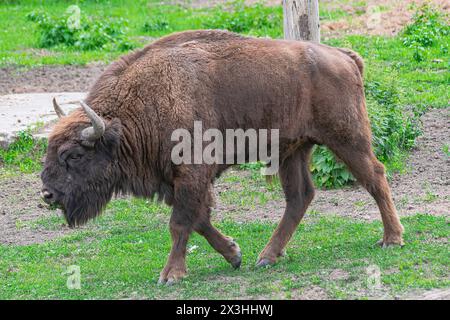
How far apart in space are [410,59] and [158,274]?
7.42 metres

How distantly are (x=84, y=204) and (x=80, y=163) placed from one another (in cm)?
38

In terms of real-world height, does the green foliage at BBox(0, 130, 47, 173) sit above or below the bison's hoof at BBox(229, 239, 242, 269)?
below

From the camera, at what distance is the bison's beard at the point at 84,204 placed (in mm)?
7785

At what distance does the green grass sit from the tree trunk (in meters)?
2.19

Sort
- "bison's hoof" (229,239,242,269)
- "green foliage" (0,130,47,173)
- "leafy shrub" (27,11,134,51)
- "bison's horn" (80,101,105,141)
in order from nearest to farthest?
"bison's horn" (80,101,105,141) < "bison's hoof" (229,239,242,269) < "green foliage" (0,130,47,173) < "leafy shrub" (27,11,134,51)

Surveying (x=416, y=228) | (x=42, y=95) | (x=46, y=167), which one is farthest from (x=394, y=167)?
(x=42, y=95)

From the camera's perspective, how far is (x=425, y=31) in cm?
1477

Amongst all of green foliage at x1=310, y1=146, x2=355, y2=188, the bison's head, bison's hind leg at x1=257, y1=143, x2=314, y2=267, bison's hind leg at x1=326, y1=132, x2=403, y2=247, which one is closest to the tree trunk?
green foliage at x1=310, y1=146, x2=355, y2=188

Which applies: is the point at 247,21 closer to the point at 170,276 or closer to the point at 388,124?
the point at 388,124

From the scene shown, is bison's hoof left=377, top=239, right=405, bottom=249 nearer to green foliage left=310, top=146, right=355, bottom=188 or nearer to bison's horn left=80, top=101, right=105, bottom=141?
green foliage left=310, top=146, right=355, bottom=188

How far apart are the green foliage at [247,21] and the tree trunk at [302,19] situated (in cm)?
553

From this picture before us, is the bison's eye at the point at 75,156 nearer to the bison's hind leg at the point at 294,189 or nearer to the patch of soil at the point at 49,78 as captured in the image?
the bison's hind leg at the point at 294,189

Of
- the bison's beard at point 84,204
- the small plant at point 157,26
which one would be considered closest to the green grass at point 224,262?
the bison's beard at point 84,204

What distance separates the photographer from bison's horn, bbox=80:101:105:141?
7426 millimetres
